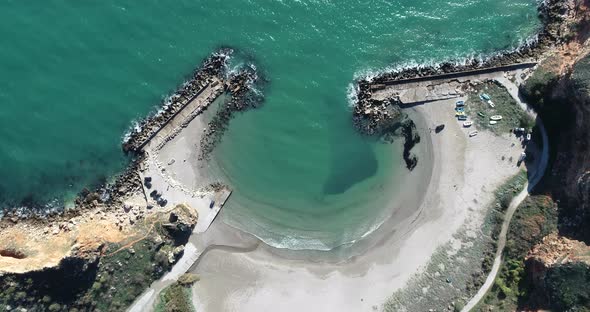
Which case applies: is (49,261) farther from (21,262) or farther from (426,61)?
(426,61)

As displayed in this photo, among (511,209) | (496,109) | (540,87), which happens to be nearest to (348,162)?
(496,109)

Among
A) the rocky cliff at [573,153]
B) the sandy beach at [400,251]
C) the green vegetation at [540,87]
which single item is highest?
the green vegetation at [540,87]

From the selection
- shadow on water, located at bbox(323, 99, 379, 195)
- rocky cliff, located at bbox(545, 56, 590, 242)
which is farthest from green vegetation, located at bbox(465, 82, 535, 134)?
shadow on water, located at bbox(323, 99, 379, 195)

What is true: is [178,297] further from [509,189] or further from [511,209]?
[509,189]

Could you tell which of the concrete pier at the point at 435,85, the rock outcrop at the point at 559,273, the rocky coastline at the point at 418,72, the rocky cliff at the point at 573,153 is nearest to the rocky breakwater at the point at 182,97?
the rocky coastline at the point at 418,72

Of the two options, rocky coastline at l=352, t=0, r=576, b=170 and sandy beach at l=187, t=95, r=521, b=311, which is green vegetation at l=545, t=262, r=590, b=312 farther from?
rocky coastline at l=352, t=0, r=576, b=170

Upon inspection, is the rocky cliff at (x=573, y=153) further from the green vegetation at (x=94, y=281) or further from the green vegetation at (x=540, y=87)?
the green vegetation at (x=94, y=281)
